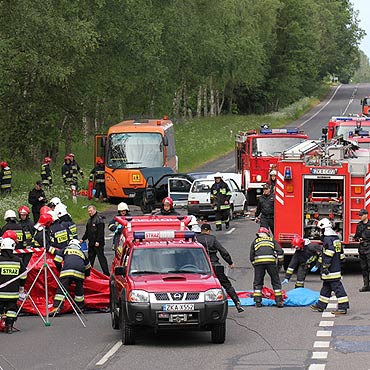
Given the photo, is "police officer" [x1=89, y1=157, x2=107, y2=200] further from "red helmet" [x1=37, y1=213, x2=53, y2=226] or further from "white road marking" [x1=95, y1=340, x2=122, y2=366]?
"white road marking" [x1=95, y1=340, x2=122, y2=366]

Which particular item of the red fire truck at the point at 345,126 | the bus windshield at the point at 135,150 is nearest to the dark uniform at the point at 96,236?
the red fire truck at the point at 345,126

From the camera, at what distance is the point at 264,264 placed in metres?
19.4

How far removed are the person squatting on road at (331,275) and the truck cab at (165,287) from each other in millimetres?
2582

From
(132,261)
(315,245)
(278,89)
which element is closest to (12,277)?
(132,261)

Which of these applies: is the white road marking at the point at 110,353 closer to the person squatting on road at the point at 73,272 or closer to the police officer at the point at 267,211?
the person squatting on road at the point at 73,272

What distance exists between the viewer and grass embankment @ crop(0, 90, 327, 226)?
37.7 m

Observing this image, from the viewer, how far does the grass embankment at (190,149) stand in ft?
124

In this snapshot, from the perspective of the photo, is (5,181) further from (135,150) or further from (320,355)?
(320,355)

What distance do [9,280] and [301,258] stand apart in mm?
6548

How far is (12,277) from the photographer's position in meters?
17.5

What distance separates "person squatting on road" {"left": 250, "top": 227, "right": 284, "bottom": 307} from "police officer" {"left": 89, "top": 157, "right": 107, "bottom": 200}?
71.9 feet

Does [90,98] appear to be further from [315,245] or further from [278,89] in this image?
[278,89]

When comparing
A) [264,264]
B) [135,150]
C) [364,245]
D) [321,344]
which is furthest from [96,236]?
[135,150]

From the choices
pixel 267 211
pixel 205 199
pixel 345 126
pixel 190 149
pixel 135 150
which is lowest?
pixel 190 149
